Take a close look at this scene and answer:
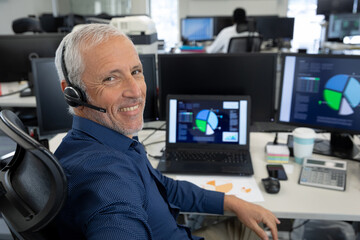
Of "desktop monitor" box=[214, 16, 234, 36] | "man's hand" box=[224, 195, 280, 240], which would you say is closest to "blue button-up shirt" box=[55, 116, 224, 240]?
"man's hand" box=[224, 195, 280, 240]

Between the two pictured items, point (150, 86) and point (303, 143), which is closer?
point (303, 143)

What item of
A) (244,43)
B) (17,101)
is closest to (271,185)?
(17,101)

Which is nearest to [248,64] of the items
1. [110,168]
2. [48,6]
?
[110,168]

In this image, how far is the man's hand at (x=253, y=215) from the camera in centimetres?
114

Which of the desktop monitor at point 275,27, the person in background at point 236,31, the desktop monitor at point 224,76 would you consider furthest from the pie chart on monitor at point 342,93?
the desktop monitor at point 275,27

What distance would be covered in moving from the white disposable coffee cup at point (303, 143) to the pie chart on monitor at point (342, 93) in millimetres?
172

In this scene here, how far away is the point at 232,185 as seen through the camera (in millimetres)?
1369

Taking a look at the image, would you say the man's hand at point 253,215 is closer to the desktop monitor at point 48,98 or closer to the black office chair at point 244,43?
the desktop monitor at point 48,98

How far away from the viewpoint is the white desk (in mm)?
2484

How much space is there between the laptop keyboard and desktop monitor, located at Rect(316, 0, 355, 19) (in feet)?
16.3

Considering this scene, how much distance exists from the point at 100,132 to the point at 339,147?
4.26 ft

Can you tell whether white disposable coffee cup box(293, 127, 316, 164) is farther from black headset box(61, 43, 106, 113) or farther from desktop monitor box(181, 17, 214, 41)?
desktop monitor box(181, 17, 214, 41)

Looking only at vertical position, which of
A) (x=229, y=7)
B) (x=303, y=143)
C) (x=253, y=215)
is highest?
(x=229, y=7)

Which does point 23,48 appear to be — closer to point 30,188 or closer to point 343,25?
point 30,188
